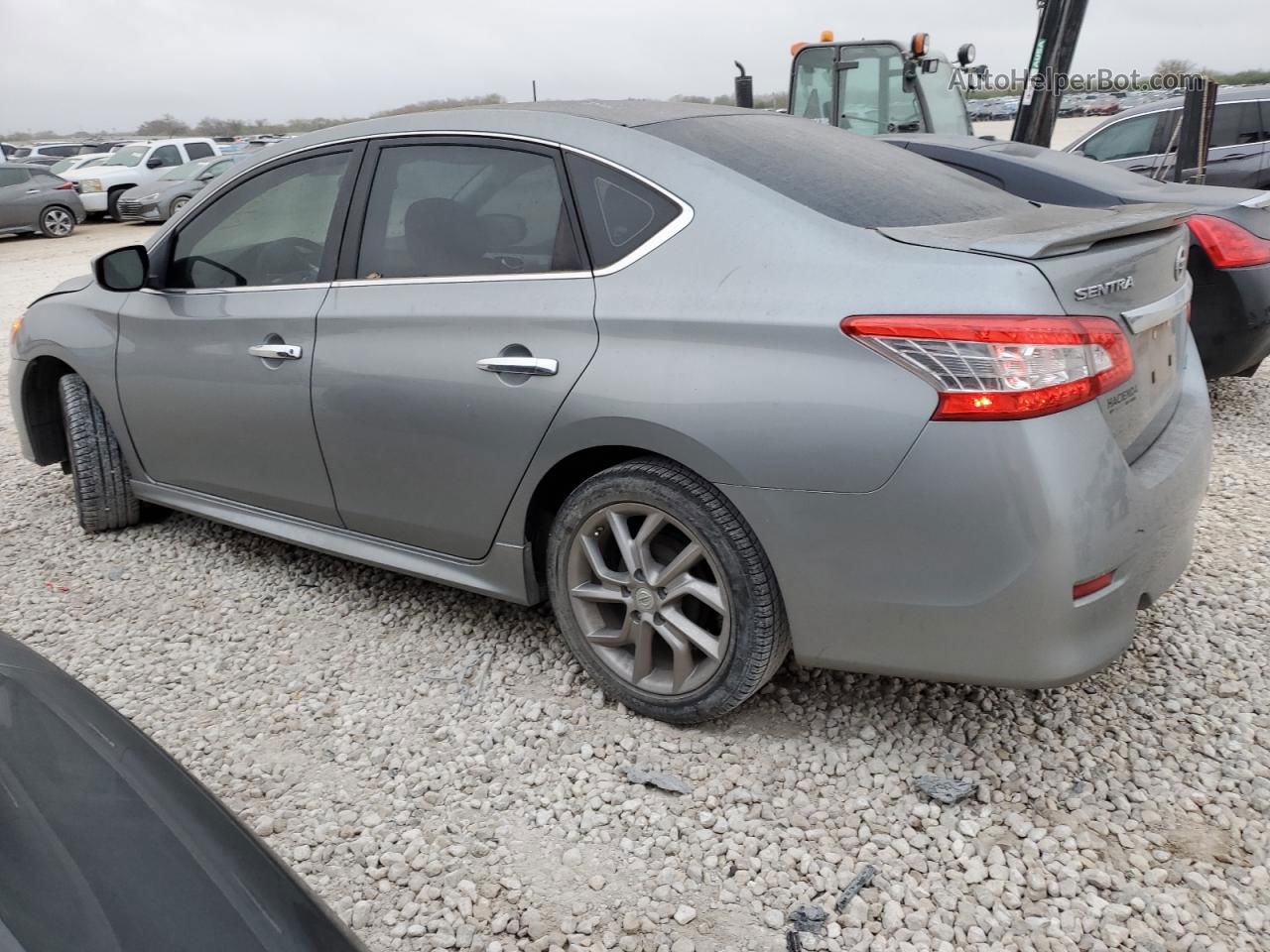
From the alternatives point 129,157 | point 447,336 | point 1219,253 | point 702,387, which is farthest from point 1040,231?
point 129,157

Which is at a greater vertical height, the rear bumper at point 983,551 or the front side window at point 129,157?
the front side window at point 129,157

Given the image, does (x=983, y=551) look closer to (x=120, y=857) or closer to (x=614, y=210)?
(x=614, y=210)

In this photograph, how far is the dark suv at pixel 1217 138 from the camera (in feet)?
32.0

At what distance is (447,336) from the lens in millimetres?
2957

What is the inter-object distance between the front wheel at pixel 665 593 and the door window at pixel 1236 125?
9703 mm

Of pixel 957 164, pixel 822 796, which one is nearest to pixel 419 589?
pixel 822 796

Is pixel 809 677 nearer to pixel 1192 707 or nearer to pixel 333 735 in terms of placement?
pixel 1192 707

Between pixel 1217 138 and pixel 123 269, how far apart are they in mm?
10078

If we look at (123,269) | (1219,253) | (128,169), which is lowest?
(128,169)

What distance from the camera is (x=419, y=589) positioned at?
3.81 meters

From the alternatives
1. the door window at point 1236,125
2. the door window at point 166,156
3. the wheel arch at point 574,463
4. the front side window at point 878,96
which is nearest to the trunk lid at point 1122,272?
the wheel arch at point 574,463

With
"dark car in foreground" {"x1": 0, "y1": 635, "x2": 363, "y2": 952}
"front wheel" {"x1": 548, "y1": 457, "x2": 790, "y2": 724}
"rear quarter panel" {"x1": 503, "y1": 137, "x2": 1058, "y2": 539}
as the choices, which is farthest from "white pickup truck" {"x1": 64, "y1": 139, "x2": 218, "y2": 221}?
"dark car in foreground" {"x1": 0, "y1": 635, "x2": 363, "y2": 952}

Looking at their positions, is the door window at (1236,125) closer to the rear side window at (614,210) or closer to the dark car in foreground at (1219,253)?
the dark car in foreground at (1219,253)

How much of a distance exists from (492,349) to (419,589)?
4.18 ft
